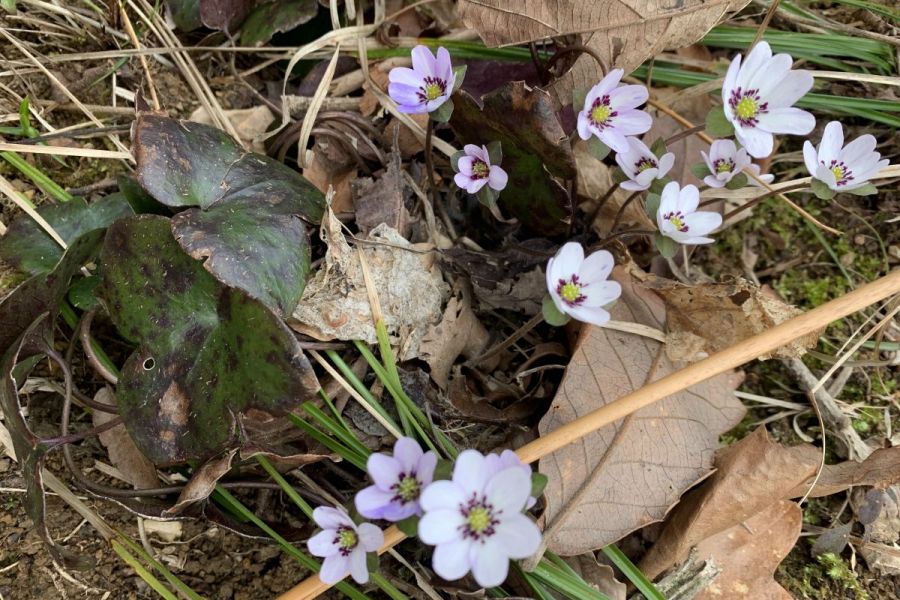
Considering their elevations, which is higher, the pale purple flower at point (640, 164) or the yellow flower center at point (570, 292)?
the pale purple flower at point (640, 164)

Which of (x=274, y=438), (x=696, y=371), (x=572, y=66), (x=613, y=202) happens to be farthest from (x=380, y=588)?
(x=572, y=66)

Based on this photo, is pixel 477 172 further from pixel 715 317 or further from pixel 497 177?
pixel 715 317

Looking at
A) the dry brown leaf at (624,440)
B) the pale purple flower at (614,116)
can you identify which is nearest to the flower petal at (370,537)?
the dry brown leaf at (624,440)

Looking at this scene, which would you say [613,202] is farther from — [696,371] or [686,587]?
[686,587]

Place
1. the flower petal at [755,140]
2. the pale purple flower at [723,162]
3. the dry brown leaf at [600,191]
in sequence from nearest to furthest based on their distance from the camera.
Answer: the flower petal at [755,140], the pale purple flower at [723,162], the dry brown leaf at [600,191]

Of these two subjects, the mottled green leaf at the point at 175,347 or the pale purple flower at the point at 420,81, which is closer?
the mottled green leaf at the point at 175,347

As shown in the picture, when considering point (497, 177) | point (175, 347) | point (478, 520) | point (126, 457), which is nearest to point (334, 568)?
point (478, 520)

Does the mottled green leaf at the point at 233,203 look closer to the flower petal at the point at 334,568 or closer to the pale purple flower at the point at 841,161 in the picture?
the flower petal at the point at 334,568
